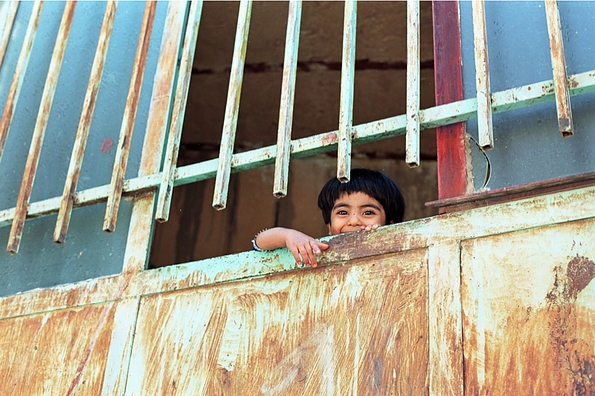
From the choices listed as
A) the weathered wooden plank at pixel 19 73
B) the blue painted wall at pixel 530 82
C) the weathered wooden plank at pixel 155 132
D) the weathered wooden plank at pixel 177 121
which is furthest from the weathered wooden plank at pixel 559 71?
the weathered wooden plank at pixel 19 73

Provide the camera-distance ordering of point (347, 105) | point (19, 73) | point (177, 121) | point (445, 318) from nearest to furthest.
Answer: point (445, 318), point (347, 105), point (177, 121), point (19, 73)

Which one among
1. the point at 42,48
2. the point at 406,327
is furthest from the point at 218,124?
the point at 406,327

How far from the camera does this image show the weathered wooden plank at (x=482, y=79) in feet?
7.20

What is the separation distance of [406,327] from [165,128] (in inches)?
53.7

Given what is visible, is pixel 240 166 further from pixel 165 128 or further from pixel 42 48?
pixel 42 48

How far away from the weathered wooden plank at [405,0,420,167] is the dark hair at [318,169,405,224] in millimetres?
668

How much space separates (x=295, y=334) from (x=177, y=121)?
0.97 m

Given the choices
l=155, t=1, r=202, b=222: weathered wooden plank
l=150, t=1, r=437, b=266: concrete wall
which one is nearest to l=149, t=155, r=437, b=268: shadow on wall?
l=150, t=1, r=437, b=266: concrete wall

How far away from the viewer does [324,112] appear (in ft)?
17.6

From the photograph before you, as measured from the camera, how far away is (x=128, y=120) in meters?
2.91

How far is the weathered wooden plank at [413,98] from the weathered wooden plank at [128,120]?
1.11 metres

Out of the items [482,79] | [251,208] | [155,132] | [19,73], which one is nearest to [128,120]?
[155,132]

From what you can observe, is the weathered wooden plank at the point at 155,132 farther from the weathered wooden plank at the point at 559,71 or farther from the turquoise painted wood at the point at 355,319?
the weathered wooden plank at the point at 559,71

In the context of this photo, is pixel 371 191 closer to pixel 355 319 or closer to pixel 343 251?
pixel 343 251
